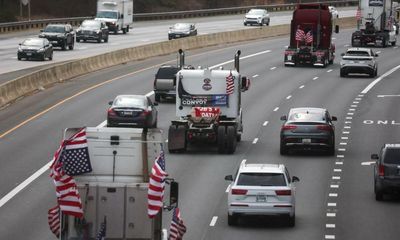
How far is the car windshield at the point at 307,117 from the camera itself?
44094mm

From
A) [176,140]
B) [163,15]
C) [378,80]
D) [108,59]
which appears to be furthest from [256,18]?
[176,140]

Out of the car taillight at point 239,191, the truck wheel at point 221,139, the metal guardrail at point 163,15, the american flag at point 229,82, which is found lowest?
the metal guardrail at point 163,15

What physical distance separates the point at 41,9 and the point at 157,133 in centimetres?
10522

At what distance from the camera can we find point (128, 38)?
334 feet

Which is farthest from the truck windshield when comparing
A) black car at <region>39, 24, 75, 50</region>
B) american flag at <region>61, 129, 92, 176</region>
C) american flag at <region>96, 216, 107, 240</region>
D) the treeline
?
american flag at <region>96, 216, 107, 240</region>

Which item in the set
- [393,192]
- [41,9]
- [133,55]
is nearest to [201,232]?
[393,192]

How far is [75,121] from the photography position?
52.2 meters

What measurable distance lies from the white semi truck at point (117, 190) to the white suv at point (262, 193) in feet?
24.5

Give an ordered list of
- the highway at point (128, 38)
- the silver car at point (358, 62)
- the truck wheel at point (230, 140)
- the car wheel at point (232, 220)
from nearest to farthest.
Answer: the car wheel at point (232, 220)
the truck wheel at point (230, 140)
the silver car at point (358, 62)
the highway at point (128, 38)

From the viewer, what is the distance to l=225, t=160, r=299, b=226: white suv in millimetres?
31062

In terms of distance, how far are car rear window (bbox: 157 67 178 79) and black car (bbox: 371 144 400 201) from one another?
2469cm

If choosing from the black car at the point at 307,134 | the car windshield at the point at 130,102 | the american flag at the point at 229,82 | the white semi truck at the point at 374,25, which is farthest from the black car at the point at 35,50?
the black car at the point at 307,134

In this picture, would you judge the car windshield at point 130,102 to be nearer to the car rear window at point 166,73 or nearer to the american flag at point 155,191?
the car rear window at point 166,73

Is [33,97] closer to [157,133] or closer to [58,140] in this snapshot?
[58,140]
